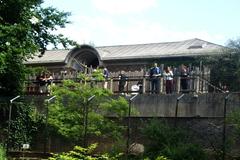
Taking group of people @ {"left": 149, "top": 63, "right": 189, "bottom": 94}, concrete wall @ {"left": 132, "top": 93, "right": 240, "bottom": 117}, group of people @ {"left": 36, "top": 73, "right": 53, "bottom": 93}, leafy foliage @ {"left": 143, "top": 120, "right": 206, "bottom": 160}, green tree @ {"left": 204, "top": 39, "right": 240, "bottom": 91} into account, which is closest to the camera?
leafy foliage @ {"left": 143, "top": 120, "right": 206, "bottom": 160}

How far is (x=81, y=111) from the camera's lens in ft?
70.8

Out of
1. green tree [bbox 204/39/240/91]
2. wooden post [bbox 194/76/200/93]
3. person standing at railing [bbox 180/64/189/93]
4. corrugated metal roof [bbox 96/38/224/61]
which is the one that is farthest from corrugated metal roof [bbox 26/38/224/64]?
wooden post [bbox 194/76/200/93]

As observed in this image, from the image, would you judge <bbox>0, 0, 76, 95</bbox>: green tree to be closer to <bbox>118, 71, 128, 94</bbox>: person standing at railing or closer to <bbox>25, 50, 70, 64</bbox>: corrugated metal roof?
<bbox>118, 71, 128, 94</bbox>: person standing at railing

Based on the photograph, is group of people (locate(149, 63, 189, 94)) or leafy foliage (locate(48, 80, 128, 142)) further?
group of people (locate(149, 63, 189, 94))

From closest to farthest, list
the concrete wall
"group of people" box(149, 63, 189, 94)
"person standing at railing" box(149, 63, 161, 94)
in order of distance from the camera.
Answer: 1. the concrete wall
2. "group of people" box(149, 63, 189, 94)
3. "person standing at railing" box(149, 63, 161, 94)

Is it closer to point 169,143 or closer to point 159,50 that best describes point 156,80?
point 169,143

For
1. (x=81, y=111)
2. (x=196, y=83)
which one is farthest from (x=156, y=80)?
(x=81, y=111)

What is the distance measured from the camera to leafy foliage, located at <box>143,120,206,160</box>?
17531 millimetres

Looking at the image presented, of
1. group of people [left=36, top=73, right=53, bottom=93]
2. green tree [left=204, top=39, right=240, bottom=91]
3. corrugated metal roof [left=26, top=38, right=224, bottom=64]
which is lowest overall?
group of people [left=36, top=73, right=53, bottom=93]

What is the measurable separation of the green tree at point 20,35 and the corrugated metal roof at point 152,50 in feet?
22.8

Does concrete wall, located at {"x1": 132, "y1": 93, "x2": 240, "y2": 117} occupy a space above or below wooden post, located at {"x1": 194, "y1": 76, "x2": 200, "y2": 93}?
below

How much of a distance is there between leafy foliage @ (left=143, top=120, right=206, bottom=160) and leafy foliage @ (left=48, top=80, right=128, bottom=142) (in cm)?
176

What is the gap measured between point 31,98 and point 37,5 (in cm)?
502

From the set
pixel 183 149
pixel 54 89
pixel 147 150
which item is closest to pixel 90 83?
pixel 54 89
